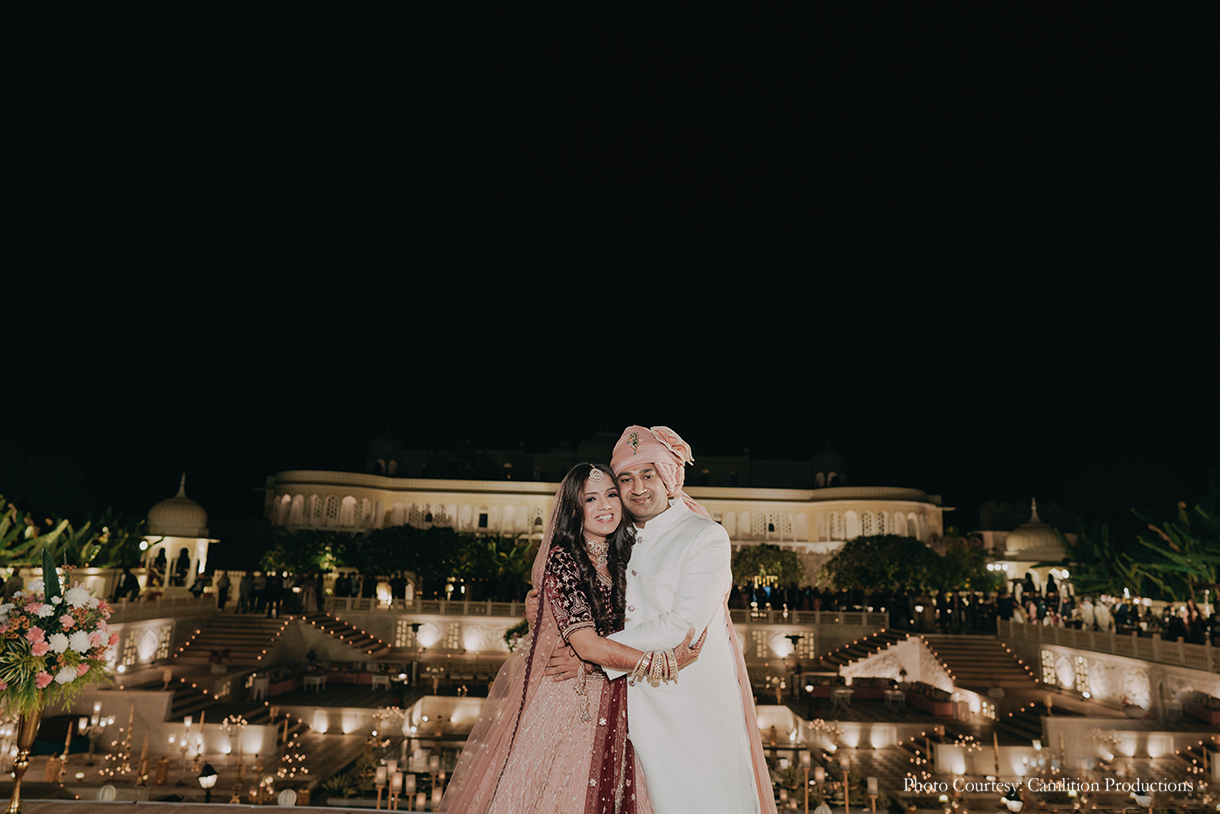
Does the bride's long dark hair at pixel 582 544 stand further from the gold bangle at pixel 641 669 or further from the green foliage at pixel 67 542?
the green foliage at pixel 67 542

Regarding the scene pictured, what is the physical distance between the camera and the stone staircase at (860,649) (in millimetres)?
23422

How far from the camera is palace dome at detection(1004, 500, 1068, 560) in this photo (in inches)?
1282

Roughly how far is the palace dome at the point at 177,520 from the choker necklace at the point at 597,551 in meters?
34.5

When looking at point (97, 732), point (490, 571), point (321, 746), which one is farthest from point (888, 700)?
point (490, 571)

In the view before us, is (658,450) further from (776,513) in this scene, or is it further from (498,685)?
(776,513)

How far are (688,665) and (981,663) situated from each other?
A: 2211 cm

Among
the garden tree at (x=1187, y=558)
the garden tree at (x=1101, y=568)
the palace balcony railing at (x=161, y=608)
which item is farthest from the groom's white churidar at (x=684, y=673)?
the garden tree at (x=1101, y=568)

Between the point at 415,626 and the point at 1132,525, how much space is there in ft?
116

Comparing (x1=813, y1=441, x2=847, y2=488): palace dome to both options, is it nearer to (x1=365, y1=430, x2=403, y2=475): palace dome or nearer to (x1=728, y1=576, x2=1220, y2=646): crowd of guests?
(x1=728, y1=576, x2=1220, y2=646): crowd of guests

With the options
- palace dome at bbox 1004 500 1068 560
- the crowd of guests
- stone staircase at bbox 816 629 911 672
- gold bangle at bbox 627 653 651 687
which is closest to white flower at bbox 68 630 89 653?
gold bangle at bbox 627 653 651 687

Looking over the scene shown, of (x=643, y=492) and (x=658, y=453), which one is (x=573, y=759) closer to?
(x=643, y=492)

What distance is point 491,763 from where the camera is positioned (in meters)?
3.46

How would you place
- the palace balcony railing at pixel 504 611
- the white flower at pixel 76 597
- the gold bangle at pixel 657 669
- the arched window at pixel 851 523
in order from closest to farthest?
1. the gold bangle at pixel 657 669
2. the white flower at pixel 76 597
3. the palace balcony railing at pixel 504 611
4. the arched window at pixel 851 523

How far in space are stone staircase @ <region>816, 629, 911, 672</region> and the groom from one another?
73.2 ft
